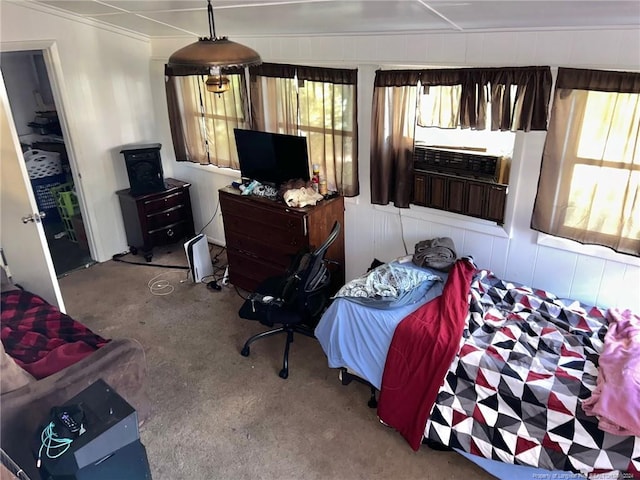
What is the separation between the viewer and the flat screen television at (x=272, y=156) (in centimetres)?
357

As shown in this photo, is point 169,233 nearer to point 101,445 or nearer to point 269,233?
point 269,233

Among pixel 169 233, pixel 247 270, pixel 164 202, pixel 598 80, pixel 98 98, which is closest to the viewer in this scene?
pixel 598 80

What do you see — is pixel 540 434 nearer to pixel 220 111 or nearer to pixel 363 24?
pixel 363 24

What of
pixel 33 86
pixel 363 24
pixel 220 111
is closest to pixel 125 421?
pixel 363 24

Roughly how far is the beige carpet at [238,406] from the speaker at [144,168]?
110 centimetres

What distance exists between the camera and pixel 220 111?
174 inches

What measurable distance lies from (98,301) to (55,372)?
1.63 meters

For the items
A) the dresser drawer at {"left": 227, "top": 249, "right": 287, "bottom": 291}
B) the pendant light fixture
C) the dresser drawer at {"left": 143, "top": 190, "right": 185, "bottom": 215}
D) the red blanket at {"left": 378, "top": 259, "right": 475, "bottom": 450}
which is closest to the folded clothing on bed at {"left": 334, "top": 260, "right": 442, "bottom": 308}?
the red blanket at {"left": 378, "top": 259, "right": 475, "bottom": 450}

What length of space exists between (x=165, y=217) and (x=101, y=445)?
10.0 ft

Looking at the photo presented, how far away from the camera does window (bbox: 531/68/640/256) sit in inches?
97.3

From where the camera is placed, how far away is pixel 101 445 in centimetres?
198

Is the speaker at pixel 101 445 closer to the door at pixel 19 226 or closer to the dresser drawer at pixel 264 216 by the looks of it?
the door at pixel 19 226

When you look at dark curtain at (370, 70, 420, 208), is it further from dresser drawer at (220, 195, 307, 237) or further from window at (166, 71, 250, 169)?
window at (166, 71, 250, 169)

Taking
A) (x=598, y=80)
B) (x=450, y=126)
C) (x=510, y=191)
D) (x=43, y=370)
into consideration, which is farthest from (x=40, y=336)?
(x=598, y=80)
